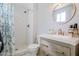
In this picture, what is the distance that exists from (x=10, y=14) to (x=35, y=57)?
597mm

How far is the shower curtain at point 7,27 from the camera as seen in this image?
138cm

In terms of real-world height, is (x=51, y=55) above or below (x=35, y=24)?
below

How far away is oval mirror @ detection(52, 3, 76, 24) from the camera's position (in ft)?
4.27

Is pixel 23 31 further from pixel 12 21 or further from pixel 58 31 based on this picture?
pixel 58 31

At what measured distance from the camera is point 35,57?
4.44 feet

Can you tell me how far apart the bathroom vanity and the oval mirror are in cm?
20

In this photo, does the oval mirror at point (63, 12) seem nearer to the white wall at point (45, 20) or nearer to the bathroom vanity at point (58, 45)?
the white wall at point (45, 20)

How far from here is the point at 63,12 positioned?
134cm

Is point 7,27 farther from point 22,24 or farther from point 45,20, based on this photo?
point 45,20

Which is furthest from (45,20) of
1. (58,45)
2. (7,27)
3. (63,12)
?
(7,27)

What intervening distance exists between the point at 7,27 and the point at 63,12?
0.70 metres

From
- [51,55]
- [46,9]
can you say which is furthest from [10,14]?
[51,55]

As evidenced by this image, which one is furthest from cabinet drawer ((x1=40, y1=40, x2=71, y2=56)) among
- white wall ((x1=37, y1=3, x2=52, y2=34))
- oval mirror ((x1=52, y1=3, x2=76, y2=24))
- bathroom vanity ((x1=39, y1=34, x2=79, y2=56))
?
oval mirror ((x1=52, y1=3, x2=76, y2=24))

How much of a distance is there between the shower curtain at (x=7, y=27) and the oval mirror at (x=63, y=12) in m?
0.53
